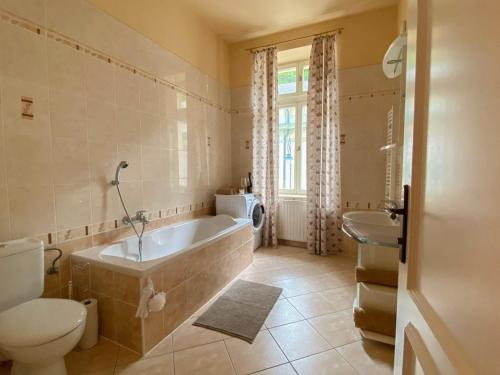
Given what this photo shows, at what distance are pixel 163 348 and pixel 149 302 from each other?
0.37 meters

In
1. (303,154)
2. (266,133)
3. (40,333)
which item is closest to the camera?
(40,333)

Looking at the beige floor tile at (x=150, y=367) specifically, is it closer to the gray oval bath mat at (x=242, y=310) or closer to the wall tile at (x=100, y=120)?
the gray oval bath mat at (x=242, y=310)

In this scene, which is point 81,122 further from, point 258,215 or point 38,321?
point 258,215

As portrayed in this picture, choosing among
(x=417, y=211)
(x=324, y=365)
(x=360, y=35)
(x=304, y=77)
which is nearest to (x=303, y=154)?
(x=304, y=77)

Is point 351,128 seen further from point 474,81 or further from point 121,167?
point 474,81

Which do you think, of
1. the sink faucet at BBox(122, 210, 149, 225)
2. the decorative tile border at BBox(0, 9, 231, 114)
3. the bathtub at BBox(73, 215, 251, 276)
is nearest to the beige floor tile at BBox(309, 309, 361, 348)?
the bathtub at BBox(73, 215, 251, 276)

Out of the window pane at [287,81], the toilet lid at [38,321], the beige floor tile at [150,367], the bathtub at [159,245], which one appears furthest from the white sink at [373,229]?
the window pane at [287,81]

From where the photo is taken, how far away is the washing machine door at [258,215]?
3650mm

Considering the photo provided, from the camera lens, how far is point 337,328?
195 centimetres

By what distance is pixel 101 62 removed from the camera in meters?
2.14

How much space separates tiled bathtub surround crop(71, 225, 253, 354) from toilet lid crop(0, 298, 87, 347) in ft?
0.97

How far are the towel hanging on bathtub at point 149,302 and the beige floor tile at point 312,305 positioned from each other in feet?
3.93

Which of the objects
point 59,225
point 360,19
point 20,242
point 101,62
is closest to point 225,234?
point 59,225

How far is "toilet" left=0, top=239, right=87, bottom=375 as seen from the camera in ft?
4.00
